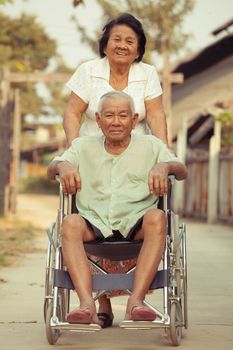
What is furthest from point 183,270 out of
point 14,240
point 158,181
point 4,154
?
point 4,154

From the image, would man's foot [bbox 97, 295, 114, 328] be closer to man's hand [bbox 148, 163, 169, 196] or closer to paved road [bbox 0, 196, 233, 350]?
paved road [bbox 0, 196, 233, 350]

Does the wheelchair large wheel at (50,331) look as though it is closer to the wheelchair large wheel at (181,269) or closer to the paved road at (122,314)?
the paved road at (122,314)

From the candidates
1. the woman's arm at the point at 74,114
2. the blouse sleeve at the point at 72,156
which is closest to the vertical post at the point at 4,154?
the woman's arm at the point at 74,114

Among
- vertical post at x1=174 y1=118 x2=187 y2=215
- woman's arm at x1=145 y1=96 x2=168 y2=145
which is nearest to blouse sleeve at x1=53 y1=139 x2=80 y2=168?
woman's arm at x1=145 y1=96 x2=168 y2=145

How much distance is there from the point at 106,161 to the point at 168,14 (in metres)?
42.2

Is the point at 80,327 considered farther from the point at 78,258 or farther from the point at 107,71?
the point at 107,71

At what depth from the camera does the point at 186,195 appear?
22609 mm

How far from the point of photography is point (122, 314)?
7422mm

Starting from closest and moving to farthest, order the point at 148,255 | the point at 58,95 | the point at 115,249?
the point at 148,255, the point at 115,249, the point at 58,95

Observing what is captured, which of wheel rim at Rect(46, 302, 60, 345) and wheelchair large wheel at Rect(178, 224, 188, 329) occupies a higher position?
wheelchair large wheel at Rect(178, 224, 188, 329)

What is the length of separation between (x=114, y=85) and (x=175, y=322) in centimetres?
167

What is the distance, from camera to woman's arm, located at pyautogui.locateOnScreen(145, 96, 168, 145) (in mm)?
6738

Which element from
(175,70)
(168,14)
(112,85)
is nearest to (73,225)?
(112,85)

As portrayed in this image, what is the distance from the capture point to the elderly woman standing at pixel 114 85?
670 centimetres
